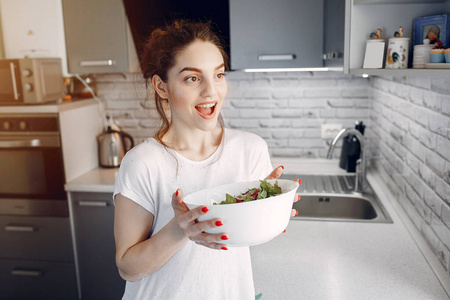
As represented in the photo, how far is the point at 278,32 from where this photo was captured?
86.6 inches

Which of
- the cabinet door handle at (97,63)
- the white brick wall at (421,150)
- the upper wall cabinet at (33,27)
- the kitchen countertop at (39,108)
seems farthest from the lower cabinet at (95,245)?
the white brick wall at (421,150)

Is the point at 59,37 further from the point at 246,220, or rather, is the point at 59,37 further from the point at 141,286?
the point at 246,220

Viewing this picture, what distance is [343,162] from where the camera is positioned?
2564 mm

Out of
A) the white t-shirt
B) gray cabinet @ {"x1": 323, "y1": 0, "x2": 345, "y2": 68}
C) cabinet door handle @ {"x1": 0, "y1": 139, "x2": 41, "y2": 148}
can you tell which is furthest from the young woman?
cabinet door handle @ {"x1": 0, "y1": 139, "x2": 41, "y2": 148}

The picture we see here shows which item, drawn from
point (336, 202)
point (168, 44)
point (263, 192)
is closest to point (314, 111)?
point (336, 202)

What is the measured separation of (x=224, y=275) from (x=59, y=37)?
1898 mm

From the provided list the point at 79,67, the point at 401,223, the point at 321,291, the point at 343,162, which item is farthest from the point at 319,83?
the point at 321,291

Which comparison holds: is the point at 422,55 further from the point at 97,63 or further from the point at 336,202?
the point at 97,63

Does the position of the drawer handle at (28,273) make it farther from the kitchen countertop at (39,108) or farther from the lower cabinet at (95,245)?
the kitchen countertop at (39,108)

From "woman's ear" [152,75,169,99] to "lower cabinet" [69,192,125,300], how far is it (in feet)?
4.26

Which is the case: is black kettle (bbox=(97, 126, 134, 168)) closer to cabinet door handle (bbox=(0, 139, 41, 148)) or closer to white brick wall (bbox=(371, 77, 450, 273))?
cabinet door handle (bbox=(0, 139, 41, 148))

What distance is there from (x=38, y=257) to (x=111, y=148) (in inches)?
30.1

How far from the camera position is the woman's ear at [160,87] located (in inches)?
47.4

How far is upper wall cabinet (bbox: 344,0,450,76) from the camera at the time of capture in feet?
4.58
